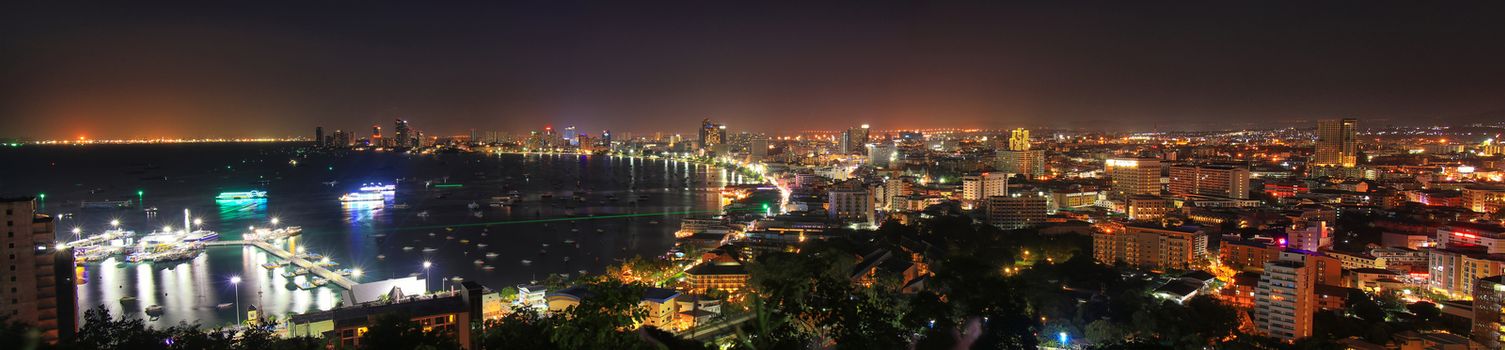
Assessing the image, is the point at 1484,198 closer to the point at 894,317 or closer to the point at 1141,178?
the point at 1141,178

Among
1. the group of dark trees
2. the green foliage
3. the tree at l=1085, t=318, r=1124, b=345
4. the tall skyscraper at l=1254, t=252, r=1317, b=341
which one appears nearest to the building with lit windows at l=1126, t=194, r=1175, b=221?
the group of dark trees

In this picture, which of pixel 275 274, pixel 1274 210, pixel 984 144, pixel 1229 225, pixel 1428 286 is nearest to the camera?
pixel 1428 286

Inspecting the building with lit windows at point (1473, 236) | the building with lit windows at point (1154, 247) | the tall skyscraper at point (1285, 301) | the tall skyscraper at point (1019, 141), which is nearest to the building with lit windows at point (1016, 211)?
the building with lit windows at point (1154, 247)

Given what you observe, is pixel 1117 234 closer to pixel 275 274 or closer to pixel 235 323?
pixel 235 323

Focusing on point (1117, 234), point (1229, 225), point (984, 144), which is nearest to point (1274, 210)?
point (1229, 225)

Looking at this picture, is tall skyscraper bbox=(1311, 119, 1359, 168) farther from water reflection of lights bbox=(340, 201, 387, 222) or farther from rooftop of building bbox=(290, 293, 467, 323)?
water reflection of lights bbox=(340, 201, 387, 222)

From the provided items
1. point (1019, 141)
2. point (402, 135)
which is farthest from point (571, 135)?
point (1019, 141)
